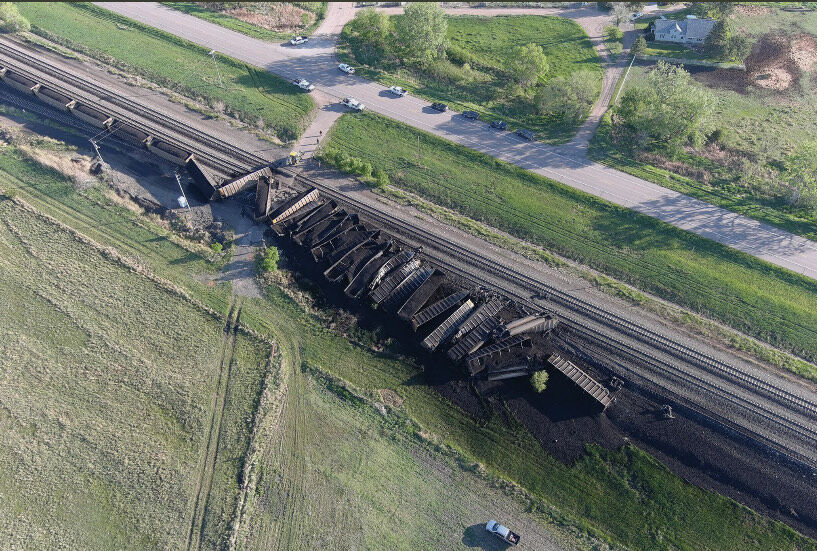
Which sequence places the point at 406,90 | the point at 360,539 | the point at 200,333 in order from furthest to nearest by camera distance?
the point at 406,90
the point at 200,333
the point at 360,539

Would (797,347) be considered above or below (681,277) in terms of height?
below

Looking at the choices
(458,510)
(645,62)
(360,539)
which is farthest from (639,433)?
(645,62)

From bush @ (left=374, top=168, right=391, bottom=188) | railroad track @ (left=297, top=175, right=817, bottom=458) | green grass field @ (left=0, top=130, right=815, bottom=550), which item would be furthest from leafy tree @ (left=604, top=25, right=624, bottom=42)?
green grass field @ (left=0, top=130, right=815, bottom=550)

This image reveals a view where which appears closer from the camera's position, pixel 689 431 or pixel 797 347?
pixel 689 431

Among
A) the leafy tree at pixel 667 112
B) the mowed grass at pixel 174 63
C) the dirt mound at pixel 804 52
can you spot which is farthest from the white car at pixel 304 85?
the dirt mound at pixel 804 52

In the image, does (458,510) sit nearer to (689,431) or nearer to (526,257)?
(689,431)

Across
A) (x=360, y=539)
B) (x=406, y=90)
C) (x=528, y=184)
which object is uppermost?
(x=406, y=90)

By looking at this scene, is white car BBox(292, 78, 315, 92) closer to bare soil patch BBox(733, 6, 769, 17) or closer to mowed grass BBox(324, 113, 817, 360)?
mowed grass BBox(324, 113, 817, 360)

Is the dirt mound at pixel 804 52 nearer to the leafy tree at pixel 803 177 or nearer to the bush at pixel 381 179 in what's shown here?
the leafy tree at pixel 803 177
